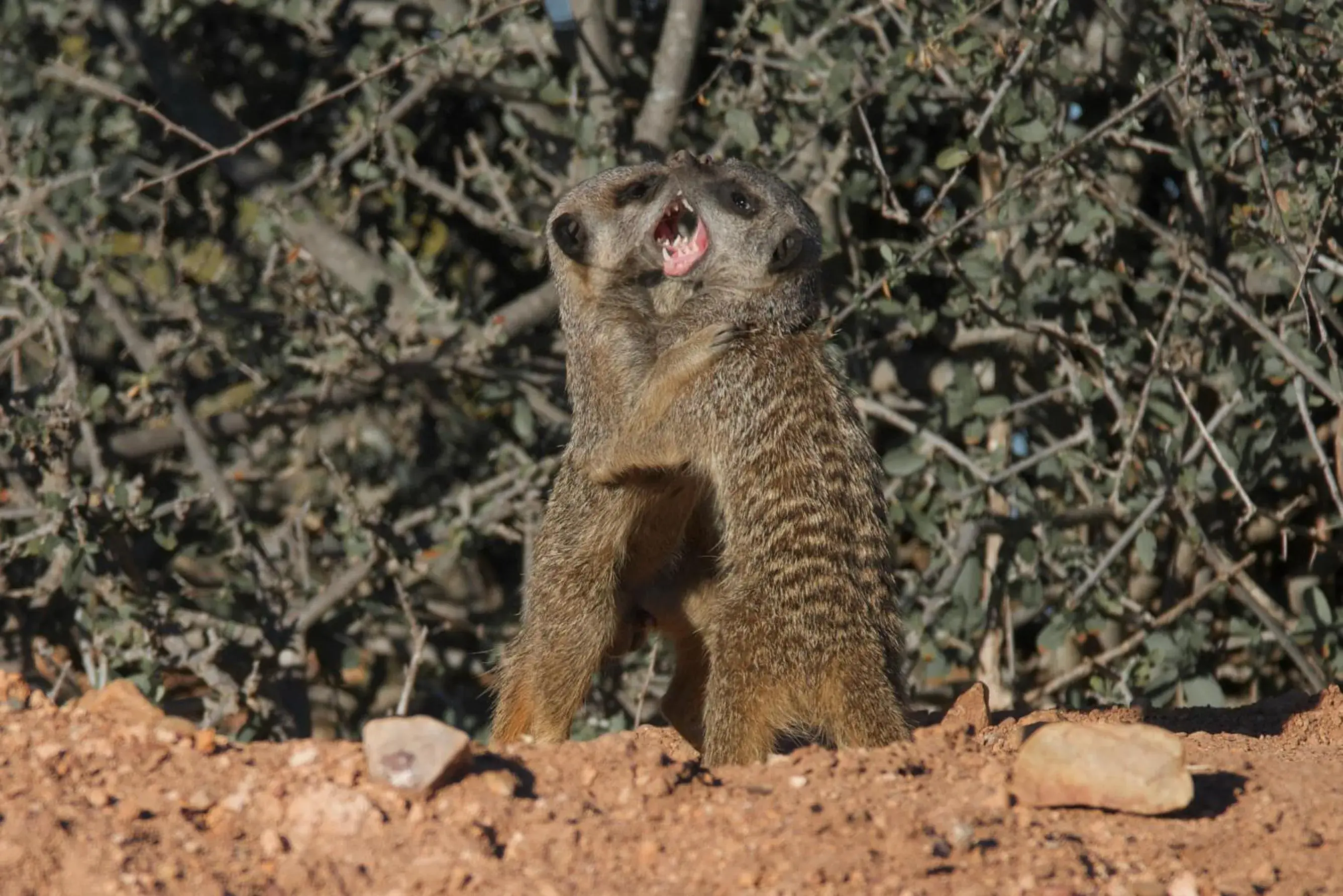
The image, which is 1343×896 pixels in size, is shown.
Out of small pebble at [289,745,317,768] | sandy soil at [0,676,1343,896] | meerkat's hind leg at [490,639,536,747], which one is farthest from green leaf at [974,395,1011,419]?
small pebble at [289,745,317,768]

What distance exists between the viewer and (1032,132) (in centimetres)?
447

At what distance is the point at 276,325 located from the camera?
5.43 meters

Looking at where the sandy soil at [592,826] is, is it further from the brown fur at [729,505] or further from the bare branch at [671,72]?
the bare branch at [671,72]

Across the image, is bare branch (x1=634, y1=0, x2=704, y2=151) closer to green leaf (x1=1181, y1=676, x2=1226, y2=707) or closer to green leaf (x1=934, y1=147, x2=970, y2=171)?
green leaf (x1=934, y1=147, x2=970, y2=171)

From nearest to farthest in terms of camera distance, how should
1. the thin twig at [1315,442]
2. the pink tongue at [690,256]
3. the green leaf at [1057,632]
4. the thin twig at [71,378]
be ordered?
the pink tongue at [690,256] < the thin twig at [1315,442] < the green leaf at [1057,632] < the thin twig at [71,378]

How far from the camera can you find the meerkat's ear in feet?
12.5

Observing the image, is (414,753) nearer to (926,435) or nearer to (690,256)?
(690,256)

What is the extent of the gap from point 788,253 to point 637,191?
1.54ft

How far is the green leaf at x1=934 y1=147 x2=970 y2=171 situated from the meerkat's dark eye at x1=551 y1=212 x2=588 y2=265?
1067 mm

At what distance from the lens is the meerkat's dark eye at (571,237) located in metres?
4.01

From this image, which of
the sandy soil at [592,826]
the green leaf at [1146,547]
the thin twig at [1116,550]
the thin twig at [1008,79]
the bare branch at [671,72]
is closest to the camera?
the sandy soil at [592,826]

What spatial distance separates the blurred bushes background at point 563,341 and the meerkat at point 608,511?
57 centimetres

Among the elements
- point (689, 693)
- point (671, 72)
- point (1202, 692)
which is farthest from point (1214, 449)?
point (671, 72)

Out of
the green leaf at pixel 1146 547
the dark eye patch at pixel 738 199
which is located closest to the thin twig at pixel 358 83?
the dark eye patch at pixel 738 199
